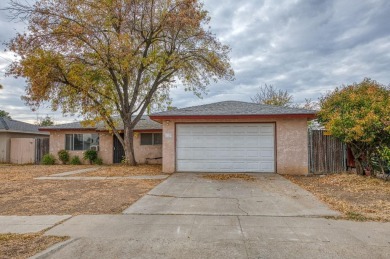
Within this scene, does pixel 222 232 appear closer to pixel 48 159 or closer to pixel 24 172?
pixel 24 172

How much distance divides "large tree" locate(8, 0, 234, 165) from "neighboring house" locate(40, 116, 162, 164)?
78.9 inches

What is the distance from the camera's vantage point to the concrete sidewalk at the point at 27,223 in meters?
4.90

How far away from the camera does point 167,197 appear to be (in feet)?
25.1

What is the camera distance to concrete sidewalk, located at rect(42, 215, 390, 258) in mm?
3861

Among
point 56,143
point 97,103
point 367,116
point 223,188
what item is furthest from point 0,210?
point 56,143

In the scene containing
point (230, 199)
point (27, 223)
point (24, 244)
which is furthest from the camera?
point (230, 199)

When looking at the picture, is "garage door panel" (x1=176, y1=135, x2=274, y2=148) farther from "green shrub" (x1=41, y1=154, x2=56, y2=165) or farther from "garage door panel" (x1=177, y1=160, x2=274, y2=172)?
"green shrub" (x1=41, y1=154, x2=56, y2=165)

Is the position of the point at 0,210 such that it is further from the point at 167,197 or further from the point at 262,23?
the point at 262,23

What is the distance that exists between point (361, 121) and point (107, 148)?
15048 millimetres

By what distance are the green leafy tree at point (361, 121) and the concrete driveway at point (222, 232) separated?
14.9 ft

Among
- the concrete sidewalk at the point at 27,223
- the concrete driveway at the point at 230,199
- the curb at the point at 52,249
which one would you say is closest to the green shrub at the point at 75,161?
the concrete driveway at the point at 230,199

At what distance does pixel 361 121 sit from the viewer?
32.9 ft

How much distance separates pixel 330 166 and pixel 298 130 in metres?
2.14

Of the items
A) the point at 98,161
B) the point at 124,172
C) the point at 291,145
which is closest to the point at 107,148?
the point at 98,161
